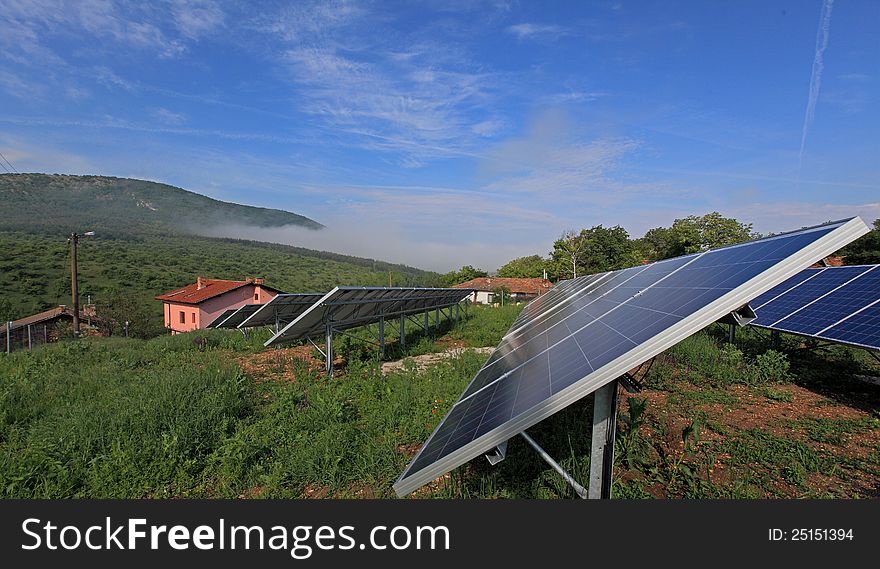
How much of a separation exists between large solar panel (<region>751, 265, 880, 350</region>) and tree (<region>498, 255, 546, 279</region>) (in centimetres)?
6045

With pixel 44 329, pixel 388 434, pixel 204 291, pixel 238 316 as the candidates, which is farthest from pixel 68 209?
pixel 388 434

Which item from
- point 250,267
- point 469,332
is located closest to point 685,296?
point 469,332

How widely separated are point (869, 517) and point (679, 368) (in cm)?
818

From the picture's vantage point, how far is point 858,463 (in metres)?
5.48

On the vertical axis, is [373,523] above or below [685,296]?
below

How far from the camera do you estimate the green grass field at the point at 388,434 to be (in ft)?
16.7

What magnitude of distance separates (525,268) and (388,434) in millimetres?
78546

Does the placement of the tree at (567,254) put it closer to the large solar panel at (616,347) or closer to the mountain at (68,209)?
the large solar panel at (616,347)

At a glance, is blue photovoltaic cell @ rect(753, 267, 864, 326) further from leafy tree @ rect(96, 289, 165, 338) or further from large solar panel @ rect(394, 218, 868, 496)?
leafy tree @ rect(96, 289, 165, 338)

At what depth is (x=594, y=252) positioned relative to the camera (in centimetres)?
6588

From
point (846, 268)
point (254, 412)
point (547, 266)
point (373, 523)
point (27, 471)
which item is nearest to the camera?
point (373, 523)

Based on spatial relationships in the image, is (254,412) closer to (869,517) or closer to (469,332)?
(869,517)

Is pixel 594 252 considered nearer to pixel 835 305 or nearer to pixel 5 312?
pixel 835 305

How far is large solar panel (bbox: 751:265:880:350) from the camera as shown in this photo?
8875mm
